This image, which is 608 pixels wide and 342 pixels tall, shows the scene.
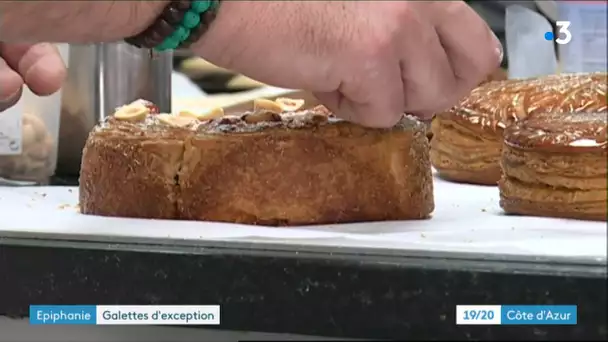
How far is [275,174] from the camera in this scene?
0.97 m

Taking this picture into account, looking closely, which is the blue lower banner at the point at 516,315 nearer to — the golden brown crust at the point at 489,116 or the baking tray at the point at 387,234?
the baking tray at the point at 387,234

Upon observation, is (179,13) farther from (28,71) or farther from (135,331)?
(28,71)

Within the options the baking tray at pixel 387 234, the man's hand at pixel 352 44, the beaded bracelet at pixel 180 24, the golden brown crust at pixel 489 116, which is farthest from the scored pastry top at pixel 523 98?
the beaded bracelet at pixel 180 24

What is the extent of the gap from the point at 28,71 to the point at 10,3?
463 millimetres

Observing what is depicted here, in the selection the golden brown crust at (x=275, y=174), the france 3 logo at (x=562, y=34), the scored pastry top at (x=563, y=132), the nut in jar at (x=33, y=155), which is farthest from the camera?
the nut in jar at (x=33, y=155)

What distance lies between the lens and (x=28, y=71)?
1.32 metres

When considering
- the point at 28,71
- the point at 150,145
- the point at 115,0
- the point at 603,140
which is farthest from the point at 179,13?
the point at 28,71

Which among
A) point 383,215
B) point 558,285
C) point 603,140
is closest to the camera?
point 558,285

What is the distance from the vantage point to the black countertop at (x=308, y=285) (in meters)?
0.74

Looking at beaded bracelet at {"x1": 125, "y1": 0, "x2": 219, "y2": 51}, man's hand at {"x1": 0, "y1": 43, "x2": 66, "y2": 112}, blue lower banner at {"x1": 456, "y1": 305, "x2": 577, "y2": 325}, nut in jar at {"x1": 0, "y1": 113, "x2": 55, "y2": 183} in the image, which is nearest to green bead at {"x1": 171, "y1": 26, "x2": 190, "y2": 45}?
beaded bracelet at {"x1": 125, "y1": 0, "x2": 219, "y2": 51}

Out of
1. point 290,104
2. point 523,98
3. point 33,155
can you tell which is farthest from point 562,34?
point 33,155

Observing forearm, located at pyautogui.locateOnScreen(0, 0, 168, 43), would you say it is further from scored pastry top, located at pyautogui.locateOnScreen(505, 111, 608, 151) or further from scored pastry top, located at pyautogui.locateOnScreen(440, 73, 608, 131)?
scored pastry top, located at pyautogui.locateOnScreen(440, 73, 608, 131)

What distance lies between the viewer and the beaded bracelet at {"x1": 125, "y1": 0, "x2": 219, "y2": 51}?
86cm

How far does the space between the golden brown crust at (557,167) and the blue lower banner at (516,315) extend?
0.34 ft
